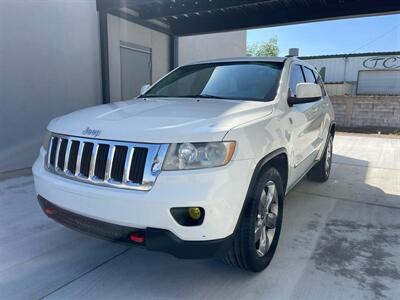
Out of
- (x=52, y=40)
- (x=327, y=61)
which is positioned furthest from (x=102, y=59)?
(x=327, y=61)

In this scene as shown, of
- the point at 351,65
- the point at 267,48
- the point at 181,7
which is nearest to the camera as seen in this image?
the point at 181,7

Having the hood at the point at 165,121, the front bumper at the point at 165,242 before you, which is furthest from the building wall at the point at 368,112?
the front bumper at the point at 165,242

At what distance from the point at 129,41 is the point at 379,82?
1917 cm

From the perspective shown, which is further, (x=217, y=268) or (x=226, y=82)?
(x=226, y=82)

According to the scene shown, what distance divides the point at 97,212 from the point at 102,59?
18.6ft

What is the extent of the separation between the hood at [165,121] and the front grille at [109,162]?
55 millimetres

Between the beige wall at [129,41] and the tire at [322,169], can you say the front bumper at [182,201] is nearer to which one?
the tire at [322,169]

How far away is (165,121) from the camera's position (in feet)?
7.70

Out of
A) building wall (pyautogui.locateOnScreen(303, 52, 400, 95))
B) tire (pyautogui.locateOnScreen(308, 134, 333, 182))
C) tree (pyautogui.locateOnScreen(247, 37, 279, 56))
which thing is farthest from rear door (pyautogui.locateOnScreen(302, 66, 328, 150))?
tree (pyautogui.locateOnScreen(247, 37, 279, 56))

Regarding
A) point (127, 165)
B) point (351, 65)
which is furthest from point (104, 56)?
point (351, 65)

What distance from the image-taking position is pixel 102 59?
23.6ft

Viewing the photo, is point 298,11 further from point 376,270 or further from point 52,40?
point 376,270

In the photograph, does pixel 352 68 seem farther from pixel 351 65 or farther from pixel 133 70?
pixel 133 70

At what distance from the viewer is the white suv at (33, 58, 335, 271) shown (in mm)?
2070
